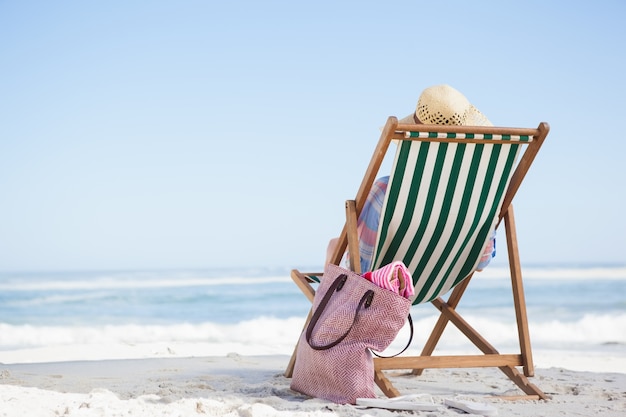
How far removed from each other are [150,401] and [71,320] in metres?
8.88

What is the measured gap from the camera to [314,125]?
19906mm

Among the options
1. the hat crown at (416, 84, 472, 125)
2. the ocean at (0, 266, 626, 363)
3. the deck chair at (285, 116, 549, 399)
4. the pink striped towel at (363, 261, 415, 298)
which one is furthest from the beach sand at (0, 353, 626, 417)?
the ocean at (0, 266, 626, 363)

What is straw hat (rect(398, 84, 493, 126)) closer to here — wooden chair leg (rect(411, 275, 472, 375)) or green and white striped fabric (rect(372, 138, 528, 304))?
green and white striped fabric (rect(372, 138, 528, 304))

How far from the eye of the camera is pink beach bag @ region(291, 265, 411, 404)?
244cm

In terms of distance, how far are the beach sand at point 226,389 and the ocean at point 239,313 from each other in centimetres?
118

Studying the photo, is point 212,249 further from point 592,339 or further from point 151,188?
point 592,339

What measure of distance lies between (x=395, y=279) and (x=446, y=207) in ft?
1.25

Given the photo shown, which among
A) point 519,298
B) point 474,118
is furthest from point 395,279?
point 474,118

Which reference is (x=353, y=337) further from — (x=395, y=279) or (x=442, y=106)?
(x=442, y=106)

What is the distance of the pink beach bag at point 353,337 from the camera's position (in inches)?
96.0

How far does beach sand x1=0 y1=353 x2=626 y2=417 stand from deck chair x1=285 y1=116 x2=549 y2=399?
20 cm

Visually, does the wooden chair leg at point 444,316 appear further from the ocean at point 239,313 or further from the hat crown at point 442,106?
the ocean at point 239,313

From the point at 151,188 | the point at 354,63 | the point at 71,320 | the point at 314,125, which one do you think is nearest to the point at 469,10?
the point at 354,63

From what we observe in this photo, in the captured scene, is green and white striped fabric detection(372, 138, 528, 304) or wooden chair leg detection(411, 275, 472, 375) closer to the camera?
green and white striped fabric detection(372, 138, 528, 304)
